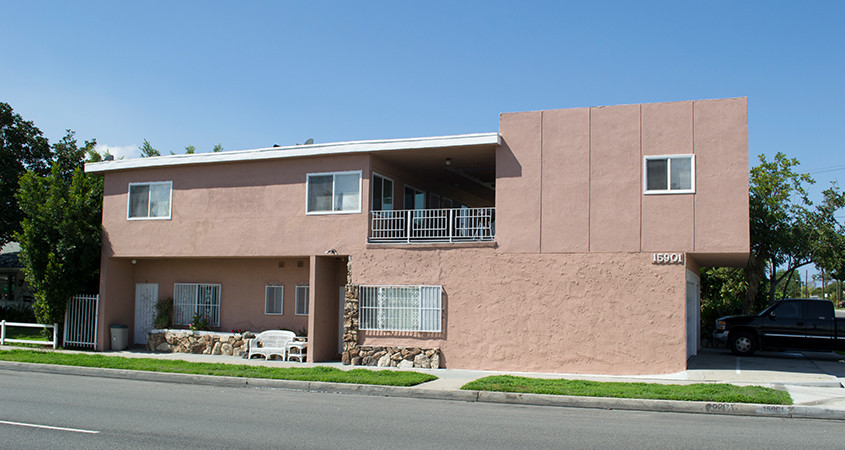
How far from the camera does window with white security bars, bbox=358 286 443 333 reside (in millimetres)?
16703

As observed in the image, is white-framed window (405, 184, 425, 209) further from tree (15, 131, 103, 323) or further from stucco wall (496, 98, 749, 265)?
tree (15, 131, 103, 323)

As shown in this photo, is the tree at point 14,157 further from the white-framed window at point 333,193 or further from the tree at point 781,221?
the tree at point 781,221

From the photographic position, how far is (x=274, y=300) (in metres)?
19.6

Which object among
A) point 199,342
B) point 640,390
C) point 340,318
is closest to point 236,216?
point 199,342

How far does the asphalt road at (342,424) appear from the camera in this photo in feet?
27.0

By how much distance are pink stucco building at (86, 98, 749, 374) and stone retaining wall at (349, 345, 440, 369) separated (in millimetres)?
194

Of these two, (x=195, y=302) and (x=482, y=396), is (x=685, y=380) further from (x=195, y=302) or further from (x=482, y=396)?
(x=195, y=302)

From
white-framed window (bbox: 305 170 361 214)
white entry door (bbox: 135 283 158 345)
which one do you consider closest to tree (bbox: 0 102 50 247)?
white entry door (bbox: 135 283 158 345)

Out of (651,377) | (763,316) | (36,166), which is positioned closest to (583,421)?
(651,377)

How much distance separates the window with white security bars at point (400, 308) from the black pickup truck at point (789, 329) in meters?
8.58

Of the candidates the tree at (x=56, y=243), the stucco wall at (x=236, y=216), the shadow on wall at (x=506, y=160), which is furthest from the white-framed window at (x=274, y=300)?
the shadow on wall at (x=506, y=160)

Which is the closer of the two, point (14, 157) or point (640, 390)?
point (640, 390)

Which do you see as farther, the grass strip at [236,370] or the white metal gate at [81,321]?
the white metal gate at [81,321]

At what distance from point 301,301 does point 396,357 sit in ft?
12.5
